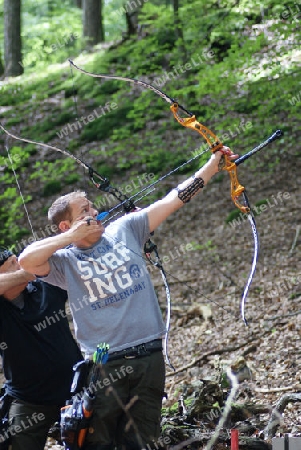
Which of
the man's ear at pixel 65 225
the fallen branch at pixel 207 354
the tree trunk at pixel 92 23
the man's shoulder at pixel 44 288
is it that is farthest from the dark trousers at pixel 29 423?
the tree trunk at pixel 92 23

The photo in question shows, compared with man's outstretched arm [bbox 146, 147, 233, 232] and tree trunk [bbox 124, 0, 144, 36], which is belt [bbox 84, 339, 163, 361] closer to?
man's outstretched arm [bbox 146, 147, 233, 232]

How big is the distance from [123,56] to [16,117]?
8.91 feet

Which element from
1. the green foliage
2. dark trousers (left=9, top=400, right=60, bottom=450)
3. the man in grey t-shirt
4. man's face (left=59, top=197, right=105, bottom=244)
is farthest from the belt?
the green foliage

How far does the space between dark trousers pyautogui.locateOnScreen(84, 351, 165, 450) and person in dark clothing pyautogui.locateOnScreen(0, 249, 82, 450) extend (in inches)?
23.1

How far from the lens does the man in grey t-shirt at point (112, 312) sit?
294 cm

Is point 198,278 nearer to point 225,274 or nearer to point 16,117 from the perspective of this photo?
point 225,274

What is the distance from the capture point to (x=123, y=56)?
588 inches

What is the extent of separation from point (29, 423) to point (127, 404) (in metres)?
0.75

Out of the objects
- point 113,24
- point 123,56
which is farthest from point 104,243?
point 113,24

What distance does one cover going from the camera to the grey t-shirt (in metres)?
2.99

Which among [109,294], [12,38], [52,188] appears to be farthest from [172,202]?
[12,38]

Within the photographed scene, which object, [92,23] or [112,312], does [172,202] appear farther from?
[92,23]

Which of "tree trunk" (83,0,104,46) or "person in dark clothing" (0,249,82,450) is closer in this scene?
"person in dark clothing" (0,249,82,450)

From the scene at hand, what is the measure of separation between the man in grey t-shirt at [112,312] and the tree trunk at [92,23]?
48.4 feet
